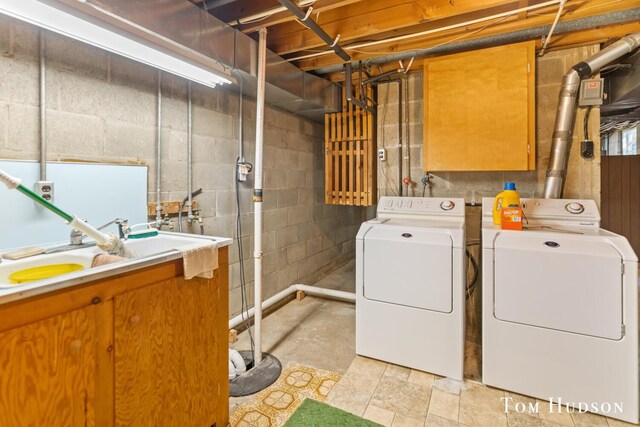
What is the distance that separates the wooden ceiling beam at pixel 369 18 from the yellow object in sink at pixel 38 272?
2.16 meters

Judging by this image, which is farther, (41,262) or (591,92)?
(591,92)

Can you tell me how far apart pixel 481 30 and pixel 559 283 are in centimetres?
187

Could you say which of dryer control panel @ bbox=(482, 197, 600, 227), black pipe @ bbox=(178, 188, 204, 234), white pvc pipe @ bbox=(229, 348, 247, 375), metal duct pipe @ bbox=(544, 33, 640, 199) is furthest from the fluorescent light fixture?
metal duct pipe @ bbox=(544, 33, 640, 199)

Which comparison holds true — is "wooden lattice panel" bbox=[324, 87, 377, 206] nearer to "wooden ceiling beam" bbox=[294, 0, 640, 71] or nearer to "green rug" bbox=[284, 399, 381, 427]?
"wooden ceiling beam" bbox=[294, 0, 640, 71]

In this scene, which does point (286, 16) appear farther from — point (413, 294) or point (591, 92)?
point (591, 92)

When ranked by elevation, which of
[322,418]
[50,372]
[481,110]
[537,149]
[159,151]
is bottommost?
[322,418]

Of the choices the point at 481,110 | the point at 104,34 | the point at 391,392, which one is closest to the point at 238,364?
the point at 391,392

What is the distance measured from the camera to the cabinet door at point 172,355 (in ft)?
4.08

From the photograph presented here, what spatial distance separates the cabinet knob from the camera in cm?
108

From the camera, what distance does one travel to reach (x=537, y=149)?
268 cm

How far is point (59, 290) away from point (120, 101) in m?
1.35

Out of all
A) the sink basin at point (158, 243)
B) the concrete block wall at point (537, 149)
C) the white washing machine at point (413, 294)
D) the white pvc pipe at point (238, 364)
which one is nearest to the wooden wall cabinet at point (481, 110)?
the concrete block wall at point (537, 149)

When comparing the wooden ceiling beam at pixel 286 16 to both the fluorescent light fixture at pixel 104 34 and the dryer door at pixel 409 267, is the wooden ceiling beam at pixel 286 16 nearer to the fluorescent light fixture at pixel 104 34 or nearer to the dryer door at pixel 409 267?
the fluorescent light fixture at pixel 104 34

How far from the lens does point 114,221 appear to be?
178 centimetres
